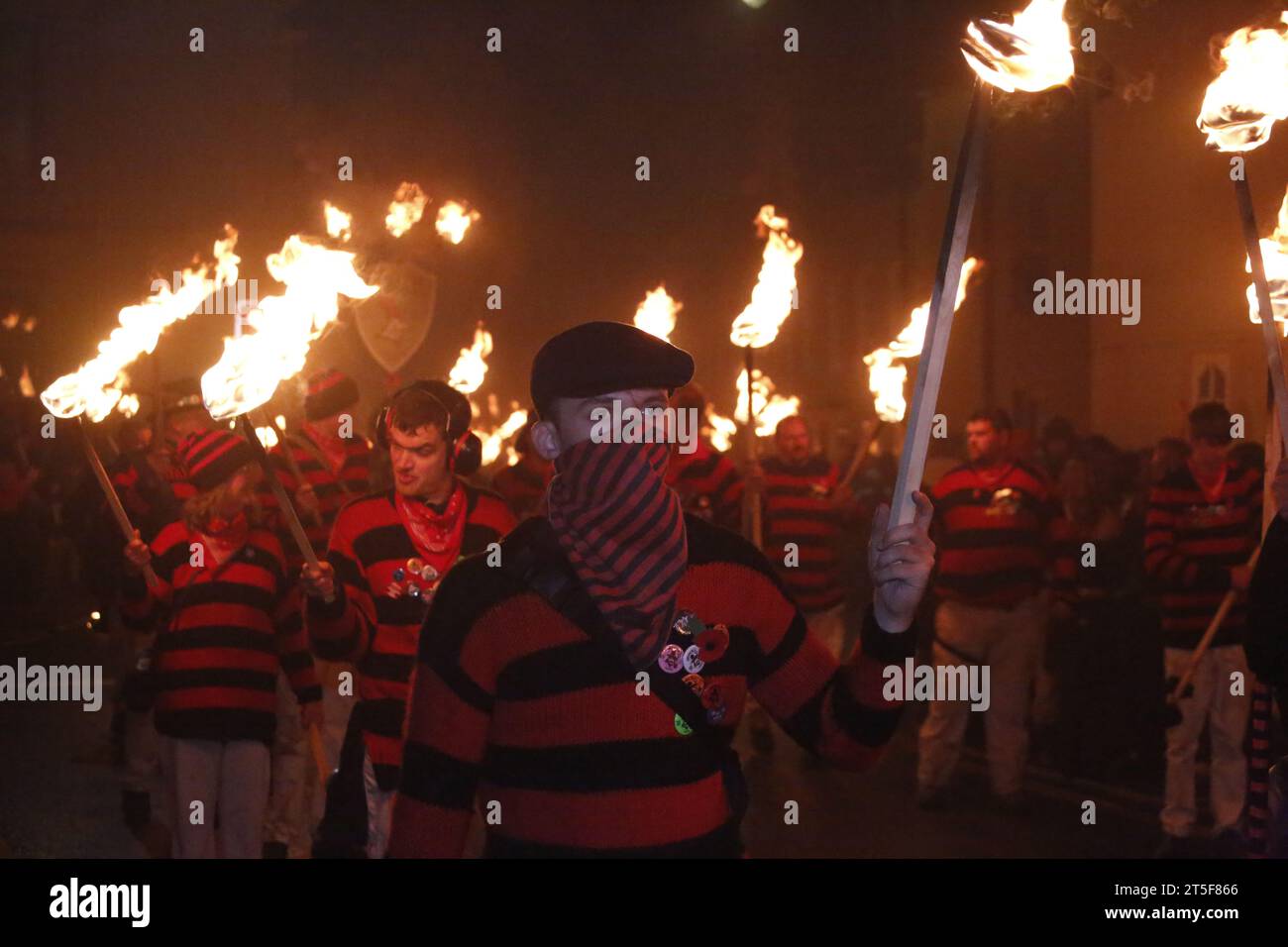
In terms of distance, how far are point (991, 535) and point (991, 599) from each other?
0.37 metres

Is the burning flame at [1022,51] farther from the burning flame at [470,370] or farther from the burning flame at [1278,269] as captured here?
the burning flame at [470,370]

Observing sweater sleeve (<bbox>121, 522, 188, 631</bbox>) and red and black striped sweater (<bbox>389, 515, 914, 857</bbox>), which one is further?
sweater sleeve (<bbox>121, 522, 188, 631</bbox>)

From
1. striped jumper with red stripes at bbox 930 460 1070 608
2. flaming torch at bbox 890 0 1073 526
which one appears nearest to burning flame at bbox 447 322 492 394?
striped jumper with red stripes at bbox 930 460 1070 608

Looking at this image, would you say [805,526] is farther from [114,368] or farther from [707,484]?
[114,368]

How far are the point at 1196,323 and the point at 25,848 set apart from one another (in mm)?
15238

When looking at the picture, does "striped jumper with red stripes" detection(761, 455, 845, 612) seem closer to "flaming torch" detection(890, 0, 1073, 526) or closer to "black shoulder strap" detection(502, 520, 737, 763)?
"black shoulder strap" detection(502, 520, 737, 763)

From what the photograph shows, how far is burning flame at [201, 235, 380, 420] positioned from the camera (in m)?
5.42

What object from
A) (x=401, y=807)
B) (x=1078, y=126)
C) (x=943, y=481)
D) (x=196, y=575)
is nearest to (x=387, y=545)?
(x=196, y=575)

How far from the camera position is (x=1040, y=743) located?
1019cm

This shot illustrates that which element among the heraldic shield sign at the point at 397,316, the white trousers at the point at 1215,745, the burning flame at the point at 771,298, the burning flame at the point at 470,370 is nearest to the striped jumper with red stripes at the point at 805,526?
the burning flame at the point at 771,298

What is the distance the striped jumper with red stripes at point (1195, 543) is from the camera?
26.7ft

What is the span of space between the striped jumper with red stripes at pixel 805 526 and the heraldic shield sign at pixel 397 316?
202 inches

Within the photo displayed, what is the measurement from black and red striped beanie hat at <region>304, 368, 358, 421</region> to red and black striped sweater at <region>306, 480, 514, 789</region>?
3.19 meters

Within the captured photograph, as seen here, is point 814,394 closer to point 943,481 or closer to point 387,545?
point 943,481
